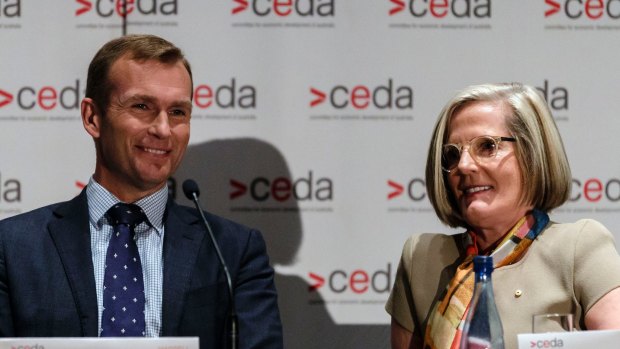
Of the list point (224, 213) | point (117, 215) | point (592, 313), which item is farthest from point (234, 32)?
point (592, 313)

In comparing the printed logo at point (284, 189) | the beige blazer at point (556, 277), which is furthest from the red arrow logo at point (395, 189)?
the beige blazer at point (556, 277)

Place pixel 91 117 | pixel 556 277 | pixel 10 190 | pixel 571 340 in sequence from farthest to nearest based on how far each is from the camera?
pixel 10 190 < pixel 91 117 < pixel 556 277 < pixel 571 340

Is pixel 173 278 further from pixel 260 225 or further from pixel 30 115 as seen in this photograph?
pixel 30 115

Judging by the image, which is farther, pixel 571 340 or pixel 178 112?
pixel 178 112

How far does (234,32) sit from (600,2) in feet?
4.35

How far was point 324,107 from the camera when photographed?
3.27 m

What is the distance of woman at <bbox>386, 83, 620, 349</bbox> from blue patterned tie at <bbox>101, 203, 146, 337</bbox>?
80 cm

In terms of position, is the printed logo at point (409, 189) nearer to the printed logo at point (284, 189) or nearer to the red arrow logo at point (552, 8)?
the printed logo at point (284, 189)

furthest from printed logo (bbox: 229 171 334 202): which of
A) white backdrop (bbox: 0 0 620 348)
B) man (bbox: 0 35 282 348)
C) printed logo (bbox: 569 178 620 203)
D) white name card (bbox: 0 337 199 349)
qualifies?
white name card (bbox: 0 337 199 349)

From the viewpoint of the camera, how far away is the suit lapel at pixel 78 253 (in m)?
2.43

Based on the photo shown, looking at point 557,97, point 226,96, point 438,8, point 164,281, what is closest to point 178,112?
point 164,281

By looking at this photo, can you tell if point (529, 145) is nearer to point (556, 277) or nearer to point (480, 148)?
point (480, 148)

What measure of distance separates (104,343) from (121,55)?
102 cm

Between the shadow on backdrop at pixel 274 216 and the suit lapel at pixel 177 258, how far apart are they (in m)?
0.55
